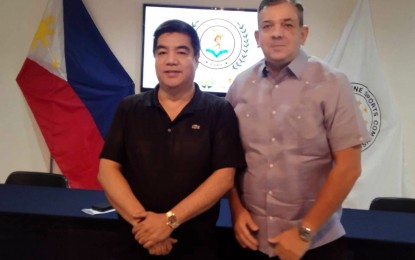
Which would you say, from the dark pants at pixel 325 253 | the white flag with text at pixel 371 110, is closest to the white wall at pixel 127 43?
the white flag with text at pixel 371 110

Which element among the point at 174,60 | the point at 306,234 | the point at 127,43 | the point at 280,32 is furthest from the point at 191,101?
the point at 127,43

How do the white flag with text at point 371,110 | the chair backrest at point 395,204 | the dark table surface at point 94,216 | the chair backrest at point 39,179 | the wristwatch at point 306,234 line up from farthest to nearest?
the white flag with text at point 371,110 < the chair backrest at point 39,179 < the chair backrest at point 395,204 < the dark table surface at point 94,216 < the wristwatch at point 306,234

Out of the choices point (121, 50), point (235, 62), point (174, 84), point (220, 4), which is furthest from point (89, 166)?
point (174, 84)

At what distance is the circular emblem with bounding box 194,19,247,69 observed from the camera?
3.58 m

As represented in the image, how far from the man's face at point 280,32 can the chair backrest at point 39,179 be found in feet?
5.86

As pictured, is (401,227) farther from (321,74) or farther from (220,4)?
(220,4)

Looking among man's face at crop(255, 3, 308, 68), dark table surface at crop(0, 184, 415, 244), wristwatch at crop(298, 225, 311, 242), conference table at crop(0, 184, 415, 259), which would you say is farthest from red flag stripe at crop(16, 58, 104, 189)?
wristwatch at crop(298, 225, 311, 242)

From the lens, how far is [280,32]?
1397 mm

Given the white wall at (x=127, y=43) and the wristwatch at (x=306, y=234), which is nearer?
the wristwatch at (x=306, y=234)

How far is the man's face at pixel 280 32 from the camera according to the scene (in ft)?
4.60

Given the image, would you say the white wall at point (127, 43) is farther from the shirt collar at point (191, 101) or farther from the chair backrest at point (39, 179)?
the shirt collar at point (191, 101)

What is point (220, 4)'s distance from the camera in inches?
143

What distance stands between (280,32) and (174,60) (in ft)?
1.28

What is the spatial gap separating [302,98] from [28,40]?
323cm
